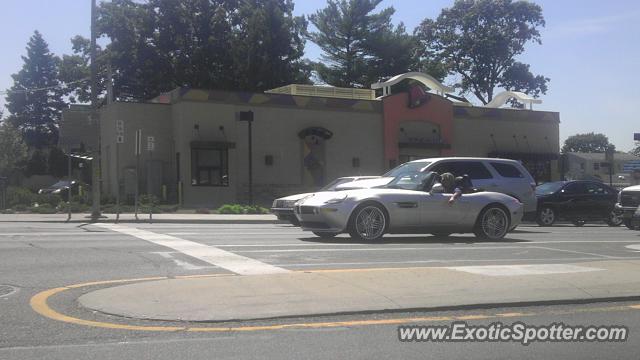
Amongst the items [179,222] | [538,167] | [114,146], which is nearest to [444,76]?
[538,167]

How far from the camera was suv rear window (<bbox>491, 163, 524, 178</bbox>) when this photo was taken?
1662 cm

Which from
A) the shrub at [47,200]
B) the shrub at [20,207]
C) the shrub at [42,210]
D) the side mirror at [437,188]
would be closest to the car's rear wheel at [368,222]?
the side mirror at [437,188]

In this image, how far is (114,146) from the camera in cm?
3319

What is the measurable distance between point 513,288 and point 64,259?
6.66 m

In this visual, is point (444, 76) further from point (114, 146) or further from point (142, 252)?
point (142, 252)

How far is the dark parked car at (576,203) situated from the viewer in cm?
2144

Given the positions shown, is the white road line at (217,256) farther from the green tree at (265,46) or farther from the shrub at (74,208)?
the green tree at (265,46)

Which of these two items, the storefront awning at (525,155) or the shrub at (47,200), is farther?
the storefront awning at (525,155)

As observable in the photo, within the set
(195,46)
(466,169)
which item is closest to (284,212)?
(466,169)

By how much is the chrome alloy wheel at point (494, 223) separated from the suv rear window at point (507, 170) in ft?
9.92

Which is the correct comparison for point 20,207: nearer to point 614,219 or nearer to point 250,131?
point 250,131

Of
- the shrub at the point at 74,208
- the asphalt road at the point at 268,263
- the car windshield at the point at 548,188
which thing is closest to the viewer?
the asphalt road at the point at 268,263

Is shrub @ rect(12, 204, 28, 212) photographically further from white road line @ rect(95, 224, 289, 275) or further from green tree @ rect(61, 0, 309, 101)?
green tree @ rect(61, 0, 309, 101)

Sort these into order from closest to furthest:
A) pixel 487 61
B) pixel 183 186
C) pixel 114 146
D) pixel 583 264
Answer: pixel 583 264 → pixel 183 186 → pixel 114 146 → pixel 487 61
